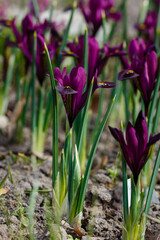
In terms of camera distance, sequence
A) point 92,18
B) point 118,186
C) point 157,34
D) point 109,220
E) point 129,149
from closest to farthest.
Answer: point 129,149 → point 109,220 → point 118,186 → point 157,34 → point 92,18

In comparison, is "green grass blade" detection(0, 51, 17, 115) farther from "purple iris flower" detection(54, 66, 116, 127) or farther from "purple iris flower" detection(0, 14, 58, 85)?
"purple iris flower" detection(54, 66, 116, 127)

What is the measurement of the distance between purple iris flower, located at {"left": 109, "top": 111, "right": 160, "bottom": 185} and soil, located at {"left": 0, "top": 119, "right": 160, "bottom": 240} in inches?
9.7

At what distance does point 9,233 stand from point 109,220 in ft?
1.62

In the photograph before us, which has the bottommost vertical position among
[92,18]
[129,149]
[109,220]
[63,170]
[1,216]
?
[109,220]

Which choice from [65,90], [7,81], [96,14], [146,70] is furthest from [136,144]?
[7,81]

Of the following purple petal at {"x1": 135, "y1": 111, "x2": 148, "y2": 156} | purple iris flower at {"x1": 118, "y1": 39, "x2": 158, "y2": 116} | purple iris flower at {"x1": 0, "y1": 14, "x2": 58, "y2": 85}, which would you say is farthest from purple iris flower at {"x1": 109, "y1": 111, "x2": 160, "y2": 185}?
purple iris flower at {"x1": 0, "y1": 14, "x2": 58, "y2": 85}

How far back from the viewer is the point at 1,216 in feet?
4.79

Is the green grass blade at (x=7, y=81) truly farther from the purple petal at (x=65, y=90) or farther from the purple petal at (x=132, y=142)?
the purple petal at (x=132, y=142)

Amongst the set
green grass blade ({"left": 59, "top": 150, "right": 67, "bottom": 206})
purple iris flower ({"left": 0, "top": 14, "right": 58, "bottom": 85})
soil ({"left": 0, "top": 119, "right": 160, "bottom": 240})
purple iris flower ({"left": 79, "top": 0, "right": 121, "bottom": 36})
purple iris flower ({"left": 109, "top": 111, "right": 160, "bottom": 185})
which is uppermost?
purple iris flower ({"left": 79, "top": 0, "right": 121, "bottom": 36})

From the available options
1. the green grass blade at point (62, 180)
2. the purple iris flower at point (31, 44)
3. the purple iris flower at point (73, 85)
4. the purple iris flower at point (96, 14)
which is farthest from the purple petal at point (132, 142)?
the purple iris flower at point (96, 14)

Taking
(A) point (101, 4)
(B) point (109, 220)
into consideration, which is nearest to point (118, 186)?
(B) point (109, 220)

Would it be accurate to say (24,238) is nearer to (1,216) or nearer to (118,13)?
(1,216)

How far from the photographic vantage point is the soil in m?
1.43

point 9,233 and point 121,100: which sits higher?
point 121,100
